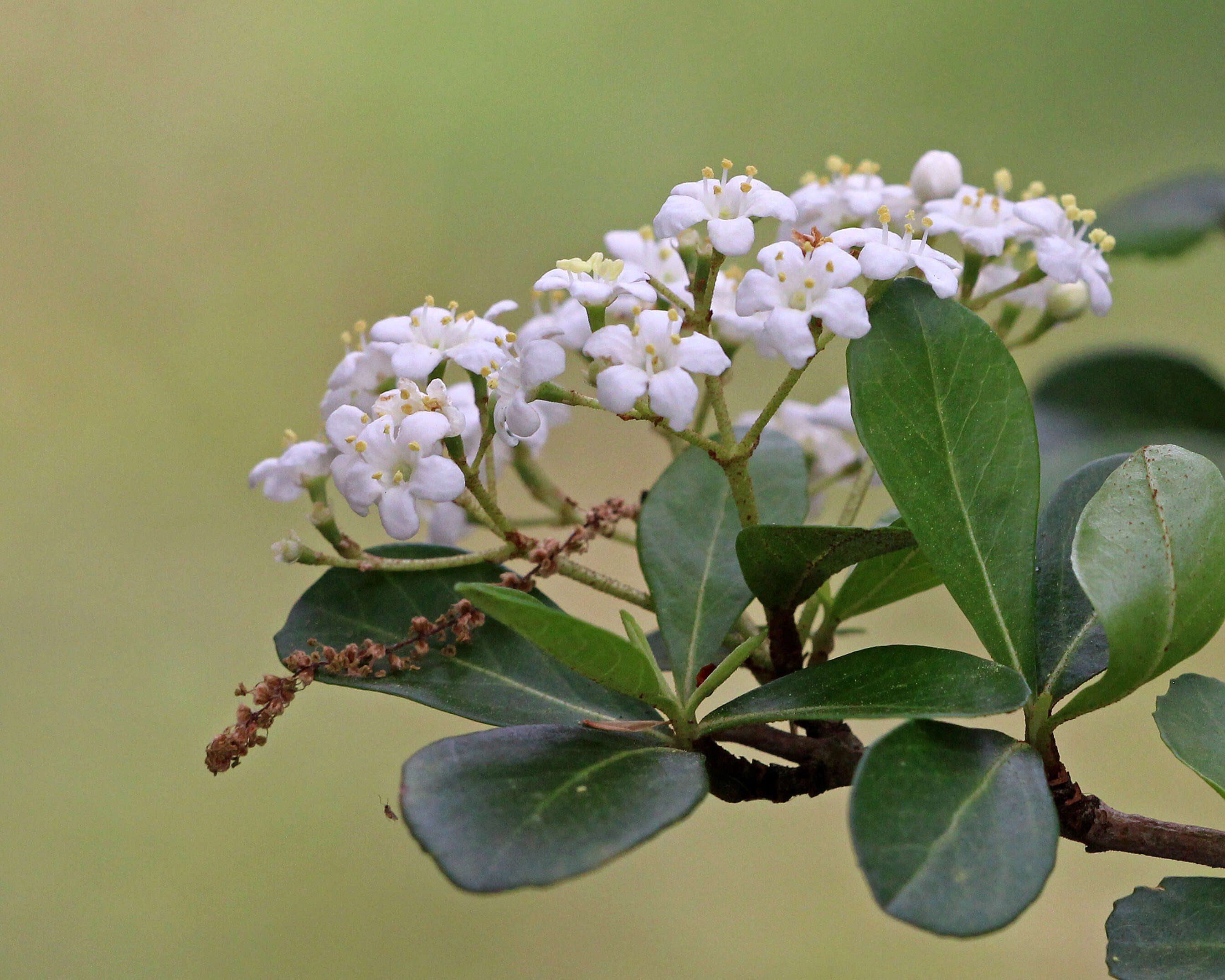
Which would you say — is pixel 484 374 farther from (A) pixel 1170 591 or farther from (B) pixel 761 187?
(A) pixel 1170 591

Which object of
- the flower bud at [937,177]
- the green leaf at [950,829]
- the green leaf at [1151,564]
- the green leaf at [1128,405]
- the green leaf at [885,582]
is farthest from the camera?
the green leaf at [1128,405]

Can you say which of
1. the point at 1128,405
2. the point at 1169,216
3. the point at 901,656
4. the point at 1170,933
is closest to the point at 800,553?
the point at 901,656

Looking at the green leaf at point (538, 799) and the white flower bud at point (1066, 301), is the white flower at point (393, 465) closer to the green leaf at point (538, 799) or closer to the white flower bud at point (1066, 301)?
the green leaf at point (538, 799)

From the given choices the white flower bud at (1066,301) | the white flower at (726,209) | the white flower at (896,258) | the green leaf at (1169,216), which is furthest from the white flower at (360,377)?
the green leaf at (1169,216)

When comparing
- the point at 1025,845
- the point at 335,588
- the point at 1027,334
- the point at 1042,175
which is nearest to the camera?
the point at 1025,845

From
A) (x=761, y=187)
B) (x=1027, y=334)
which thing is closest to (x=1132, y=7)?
(x=1027, y=334)

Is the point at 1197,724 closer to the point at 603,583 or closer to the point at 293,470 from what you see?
the point at 603,583
